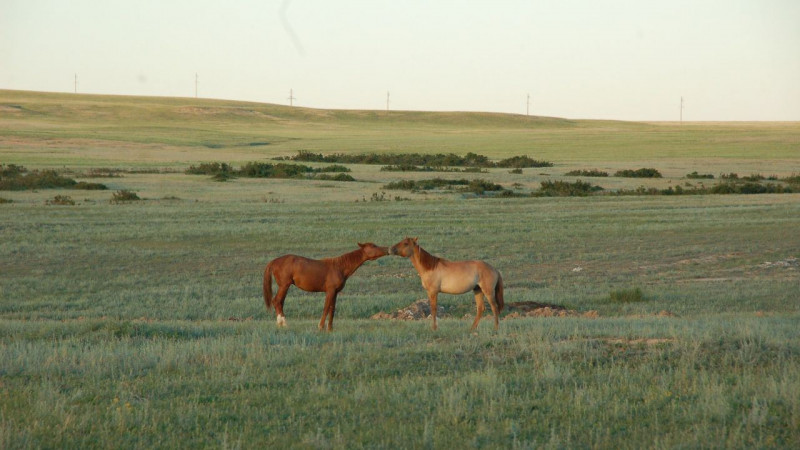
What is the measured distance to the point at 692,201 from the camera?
40.2 m

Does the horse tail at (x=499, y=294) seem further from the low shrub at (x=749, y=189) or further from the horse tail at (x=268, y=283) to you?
the low shrub at (x=749, y=189)

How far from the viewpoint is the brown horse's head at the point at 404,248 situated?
11.3m

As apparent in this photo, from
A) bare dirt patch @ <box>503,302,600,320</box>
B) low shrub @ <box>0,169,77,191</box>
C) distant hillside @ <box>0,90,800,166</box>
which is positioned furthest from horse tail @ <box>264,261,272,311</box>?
distant hillside @ <box>0,90,800,166</box>

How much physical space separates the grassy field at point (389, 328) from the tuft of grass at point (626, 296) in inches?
5.9

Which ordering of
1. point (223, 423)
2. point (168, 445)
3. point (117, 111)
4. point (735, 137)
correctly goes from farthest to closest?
1. point (117, 111)
2. point (735, 137)
3. point (223, 423)
4. point (168, 445)

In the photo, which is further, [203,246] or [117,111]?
[117,111]

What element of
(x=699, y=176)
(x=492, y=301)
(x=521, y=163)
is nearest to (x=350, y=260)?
(x=492, y=301)

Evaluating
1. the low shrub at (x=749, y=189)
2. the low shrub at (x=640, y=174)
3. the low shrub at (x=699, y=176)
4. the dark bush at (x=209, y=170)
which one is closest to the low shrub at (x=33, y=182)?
the dark bush at (x=209, y=170)

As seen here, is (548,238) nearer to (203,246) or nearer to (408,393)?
(203,246)

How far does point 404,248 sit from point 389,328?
1475mm

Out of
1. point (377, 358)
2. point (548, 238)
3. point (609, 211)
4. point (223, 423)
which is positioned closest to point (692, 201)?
point (609, 211)

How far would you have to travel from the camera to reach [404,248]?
11453 mm

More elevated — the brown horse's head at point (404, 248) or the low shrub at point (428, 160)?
the low shrub at point (428, 160)

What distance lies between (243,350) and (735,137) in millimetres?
105000
